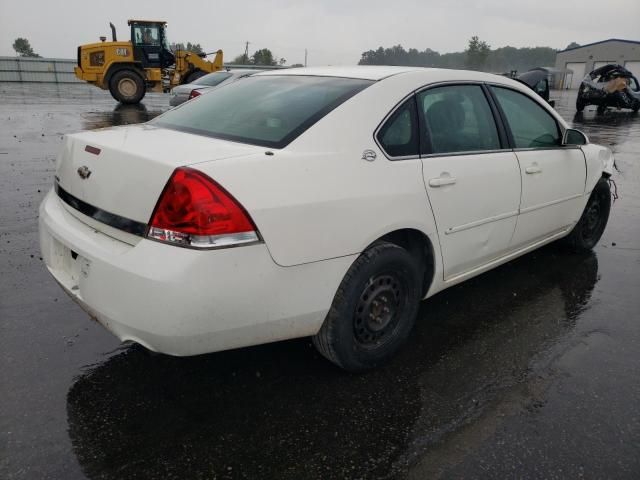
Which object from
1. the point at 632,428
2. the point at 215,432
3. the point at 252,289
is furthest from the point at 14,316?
the point at 632,428

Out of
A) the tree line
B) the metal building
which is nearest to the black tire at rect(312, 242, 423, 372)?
the metal building

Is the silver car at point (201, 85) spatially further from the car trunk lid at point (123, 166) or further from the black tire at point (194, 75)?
the car trunk lid at point (123, 166)

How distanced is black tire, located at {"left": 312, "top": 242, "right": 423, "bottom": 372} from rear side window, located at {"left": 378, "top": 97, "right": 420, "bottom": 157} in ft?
1.61

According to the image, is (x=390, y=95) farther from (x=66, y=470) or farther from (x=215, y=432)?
(x=66, y=470)

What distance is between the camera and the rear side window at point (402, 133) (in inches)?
101

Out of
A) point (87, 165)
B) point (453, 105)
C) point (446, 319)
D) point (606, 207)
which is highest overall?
point (453, 105)

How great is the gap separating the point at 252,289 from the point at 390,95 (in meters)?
1.31

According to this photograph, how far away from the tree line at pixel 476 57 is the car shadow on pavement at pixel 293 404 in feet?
256

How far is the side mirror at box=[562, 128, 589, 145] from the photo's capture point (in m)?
3.84

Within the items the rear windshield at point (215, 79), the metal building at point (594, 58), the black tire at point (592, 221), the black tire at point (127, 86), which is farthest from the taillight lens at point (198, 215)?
the metal building at point (594, 58)

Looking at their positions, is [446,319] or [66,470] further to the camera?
[446,319]

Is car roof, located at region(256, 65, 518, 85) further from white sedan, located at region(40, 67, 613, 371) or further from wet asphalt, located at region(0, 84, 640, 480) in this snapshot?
wet asphalt, located at region(0, 84, 640, 480)

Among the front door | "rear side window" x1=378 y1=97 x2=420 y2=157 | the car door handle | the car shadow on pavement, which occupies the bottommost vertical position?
the car shadow on pavement

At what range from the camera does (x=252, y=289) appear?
2033 mm
